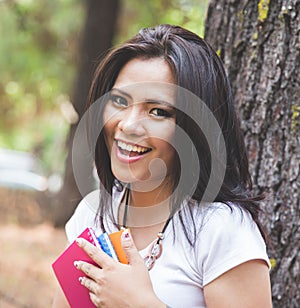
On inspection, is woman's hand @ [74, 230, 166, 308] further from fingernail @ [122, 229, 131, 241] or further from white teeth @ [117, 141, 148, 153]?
white teeth @ [117, 141, 148, 153]

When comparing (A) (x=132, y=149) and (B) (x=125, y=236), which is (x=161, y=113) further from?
(B) (x=125, y=236)

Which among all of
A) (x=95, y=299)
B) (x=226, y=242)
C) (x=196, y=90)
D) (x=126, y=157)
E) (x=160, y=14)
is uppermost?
(x=160, y=14)

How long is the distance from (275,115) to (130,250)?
0.89m

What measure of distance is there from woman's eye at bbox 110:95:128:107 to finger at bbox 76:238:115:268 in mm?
385

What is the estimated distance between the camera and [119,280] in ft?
5.27

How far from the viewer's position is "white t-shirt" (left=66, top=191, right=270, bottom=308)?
1.57 metres

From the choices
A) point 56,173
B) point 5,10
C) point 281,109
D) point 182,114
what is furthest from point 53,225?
point 182,114

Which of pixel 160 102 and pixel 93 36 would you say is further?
pixel 93 36

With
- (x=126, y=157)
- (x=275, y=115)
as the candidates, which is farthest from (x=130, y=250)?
(x=275, y=115)

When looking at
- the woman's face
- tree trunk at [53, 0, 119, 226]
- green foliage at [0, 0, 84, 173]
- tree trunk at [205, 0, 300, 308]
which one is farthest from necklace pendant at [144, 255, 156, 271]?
green foliage at [0, 0, 84, 173]

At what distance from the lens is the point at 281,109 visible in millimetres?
2254

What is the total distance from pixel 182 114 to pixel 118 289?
476mm

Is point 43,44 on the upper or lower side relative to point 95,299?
upper

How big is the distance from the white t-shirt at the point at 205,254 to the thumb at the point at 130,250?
66mm
